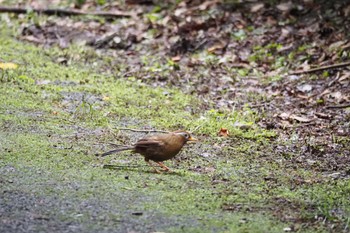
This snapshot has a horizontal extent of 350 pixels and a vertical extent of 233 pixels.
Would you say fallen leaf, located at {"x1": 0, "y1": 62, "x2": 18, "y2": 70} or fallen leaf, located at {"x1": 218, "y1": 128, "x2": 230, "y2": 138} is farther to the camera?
fallen leaf, located at {"x1": 0, "y1": 62, "x2": 18, "y2": 70}

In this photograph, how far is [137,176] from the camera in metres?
4.97

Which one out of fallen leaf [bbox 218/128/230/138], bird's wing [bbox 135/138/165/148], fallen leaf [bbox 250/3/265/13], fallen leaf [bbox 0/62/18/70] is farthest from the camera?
fallen leaf [bbox 250/3/265/13]

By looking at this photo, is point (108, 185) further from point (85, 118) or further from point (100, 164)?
point (85, 118)

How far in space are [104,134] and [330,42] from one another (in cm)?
457

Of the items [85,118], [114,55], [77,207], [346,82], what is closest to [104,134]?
[85,118]

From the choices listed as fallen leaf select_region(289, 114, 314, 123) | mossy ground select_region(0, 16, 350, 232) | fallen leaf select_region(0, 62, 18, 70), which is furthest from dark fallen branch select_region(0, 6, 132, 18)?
fallen leaf select_region(289, 114, 314, 123)

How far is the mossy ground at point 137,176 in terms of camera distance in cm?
408

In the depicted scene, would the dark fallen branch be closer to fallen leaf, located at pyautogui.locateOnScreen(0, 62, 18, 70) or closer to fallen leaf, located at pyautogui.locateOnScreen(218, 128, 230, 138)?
fallen leaf, located at pyautogui.locateOnScreen(0, 62, 18, 70)

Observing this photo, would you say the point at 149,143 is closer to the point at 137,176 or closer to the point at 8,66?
the point at 137,176

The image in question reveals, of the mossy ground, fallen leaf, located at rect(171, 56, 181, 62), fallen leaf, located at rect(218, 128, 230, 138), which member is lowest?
fallen leaf, located at rect(171, 56, 181, 62)

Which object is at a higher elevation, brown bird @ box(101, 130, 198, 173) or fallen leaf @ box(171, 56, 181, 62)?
brown bird @ box(101, 130, 198, 173)

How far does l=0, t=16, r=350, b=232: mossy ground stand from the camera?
4078 millimetres

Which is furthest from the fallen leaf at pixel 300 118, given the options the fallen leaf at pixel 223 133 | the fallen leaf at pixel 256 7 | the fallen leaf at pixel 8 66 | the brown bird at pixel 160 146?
the fallen leaf at pixel 256 7

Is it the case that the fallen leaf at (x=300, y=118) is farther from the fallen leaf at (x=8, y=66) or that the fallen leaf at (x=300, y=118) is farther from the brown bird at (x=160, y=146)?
the fallen leaf at (x=8, y=66)
